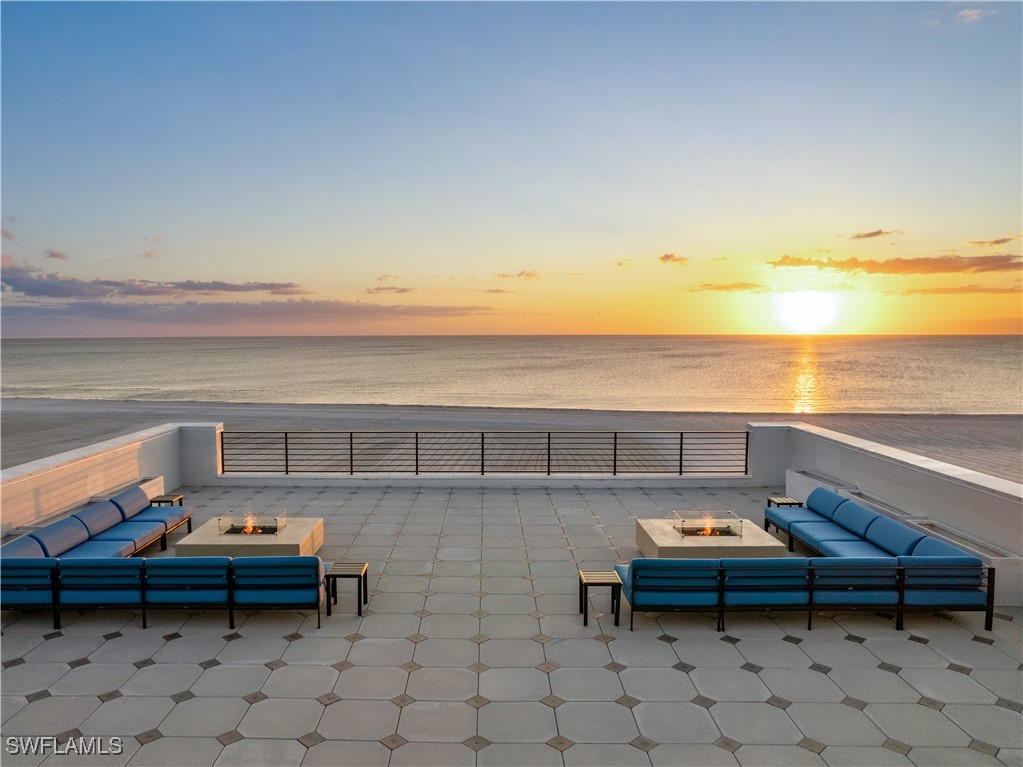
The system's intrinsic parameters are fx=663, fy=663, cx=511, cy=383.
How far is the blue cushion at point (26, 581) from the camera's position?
7.62 metres

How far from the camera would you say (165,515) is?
1065cm

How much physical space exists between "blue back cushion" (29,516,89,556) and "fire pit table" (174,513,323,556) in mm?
1236

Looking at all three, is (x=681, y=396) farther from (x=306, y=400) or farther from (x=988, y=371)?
(x=988, y=371)

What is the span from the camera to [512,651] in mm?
7164

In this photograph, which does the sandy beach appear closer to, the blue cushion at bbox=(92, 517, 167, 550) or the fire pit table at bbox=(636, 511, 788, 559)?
the blue cushion at bbox=(92, 517, 167, 550)

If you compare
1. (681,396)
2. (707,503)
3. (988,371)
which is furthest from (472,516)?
(988,371)

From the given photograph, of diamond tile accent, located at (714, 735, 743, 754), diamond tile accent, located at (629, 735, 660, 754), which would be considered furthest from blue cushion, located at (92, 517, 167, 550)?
diamond tile accent, located at (714, 735, 743, 754)

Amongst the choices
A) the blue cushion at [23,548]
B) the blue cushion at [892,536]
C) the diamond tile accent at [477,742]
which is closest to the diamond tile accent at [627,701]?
the diamond tile accent at [477,742]

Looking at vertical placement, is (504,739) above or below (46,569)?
below

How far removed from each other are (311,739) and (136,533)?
18.7 ft

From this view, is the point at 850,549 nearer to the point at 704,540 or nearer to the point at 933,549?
the point at 933,549

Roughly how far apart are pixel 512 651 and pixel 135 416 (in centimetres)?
3942

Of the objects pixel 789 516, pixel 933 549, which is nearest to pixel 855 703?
pixel 933 549

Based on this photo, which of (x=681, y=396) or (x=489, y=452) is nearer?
(x=489, y=452)
